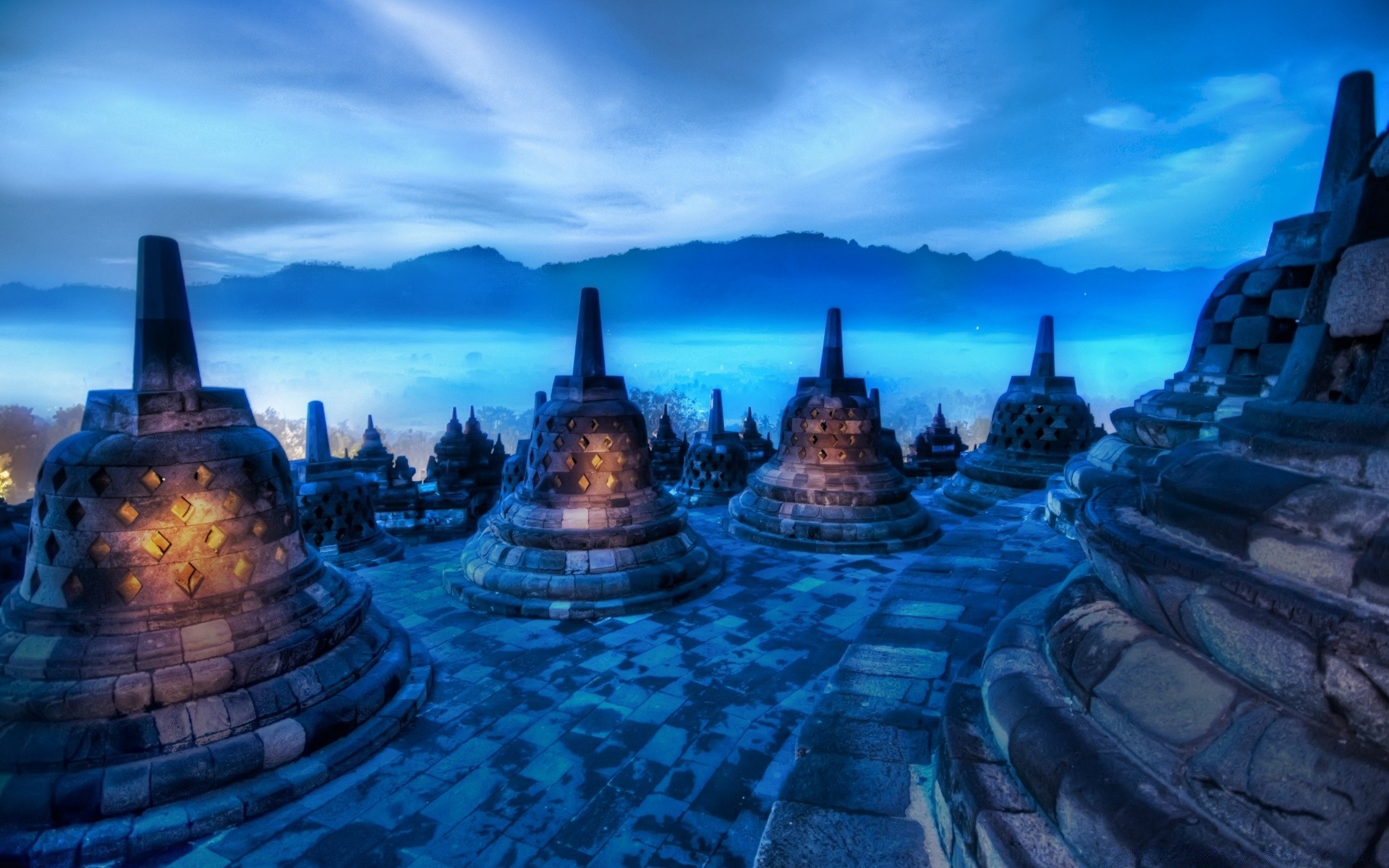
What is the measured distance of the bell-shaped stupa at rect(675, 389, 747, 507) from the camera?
44.4 feet

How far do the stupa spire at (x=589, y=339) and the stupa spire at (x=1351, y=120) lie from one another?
6749mm

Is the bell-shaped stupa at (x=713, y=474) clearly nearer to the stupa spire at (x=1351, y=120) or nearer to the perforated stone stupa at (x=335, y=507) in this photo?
the perforated stone stupa at (x=335, y=507)

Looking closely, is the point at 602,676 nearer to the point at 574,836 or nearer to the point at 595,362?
the point at 574,836

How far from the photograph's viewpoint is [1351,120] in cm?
496

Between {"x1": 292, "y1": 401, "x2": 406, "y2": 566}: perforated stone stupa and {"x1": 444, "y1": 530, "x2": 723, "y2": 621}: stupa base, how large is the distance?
2541 mm

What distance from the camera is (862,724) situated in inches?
119

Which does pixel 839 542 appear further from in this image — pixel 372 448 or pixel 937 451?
pixel 372 448

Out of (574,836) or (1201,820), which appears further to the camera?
(574,836)

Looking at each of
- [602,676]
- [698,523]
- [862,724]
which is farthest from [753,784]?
[698,523]

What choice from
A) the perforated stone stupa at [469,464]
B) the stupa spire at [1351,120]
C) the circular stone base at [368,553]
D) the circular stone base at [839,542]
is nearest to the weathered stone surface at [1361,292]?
the stupa spire at [1351,120]

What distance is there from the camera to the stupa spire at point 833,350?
931 cm

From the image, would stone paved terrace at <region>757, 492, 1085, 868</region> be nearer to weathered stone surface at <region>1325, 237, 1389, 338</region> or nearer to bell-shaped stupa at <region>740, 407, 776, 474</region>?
weathered stone surface at <region>1325, 237, 1389, 338</region>

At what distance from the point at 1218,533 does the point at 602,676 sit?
4.19 meters

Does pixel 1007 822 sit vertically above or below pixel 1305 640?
below
